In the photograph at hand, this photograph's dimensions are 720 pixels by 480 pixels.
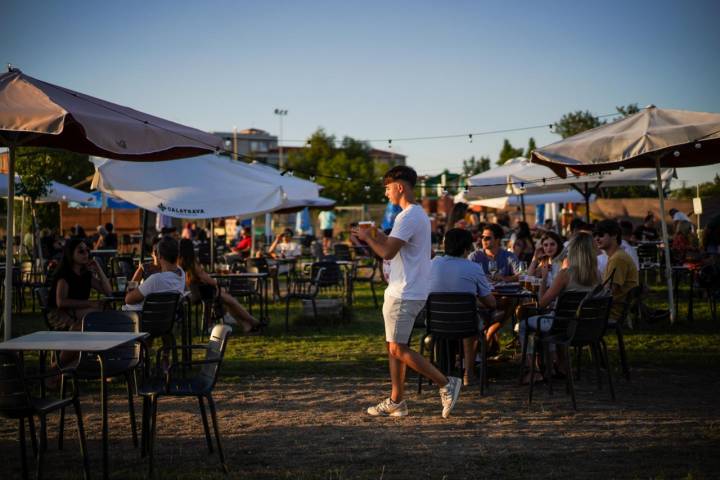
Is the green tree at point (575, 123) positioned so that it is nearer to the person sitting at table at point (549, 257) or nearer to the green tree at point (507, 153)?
the green tree at point (507, 153)

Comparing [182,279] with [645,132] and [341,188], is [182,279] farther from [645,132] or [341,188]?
[341,188]

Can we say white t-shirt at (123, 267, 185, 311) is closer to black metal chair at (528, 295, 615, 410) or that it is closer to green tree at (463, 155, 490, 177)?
black metal chair at (528, 295, 615, 410)

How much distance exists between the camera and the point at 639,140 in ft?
30.4

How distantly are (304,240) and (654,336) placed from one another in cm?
1653

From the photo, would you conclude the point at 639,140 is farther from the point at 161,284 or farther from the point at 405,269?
the point at 161,284

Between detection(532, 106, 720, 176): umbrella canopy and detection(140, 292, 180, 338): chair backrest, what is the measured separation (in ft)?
15.6

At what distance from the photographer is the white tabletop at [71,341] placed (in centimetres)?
439

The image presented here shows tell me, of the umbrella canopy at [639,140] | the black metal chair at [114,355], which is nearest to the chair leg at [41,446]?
the black metal chair at [114,355]

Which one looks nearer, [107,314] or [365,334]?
[107,314]

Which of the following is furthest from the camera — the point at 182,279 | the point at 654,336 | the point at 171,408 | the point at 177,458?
the point at 654,336

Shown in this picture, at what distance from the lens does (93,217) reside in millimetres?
34188

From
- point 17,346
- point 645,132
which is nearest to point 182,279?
point 17,346

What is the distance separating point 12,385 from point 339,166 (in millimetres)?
54752

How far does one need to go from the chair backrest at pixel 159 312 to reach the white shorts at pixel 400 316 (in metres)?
2.49
